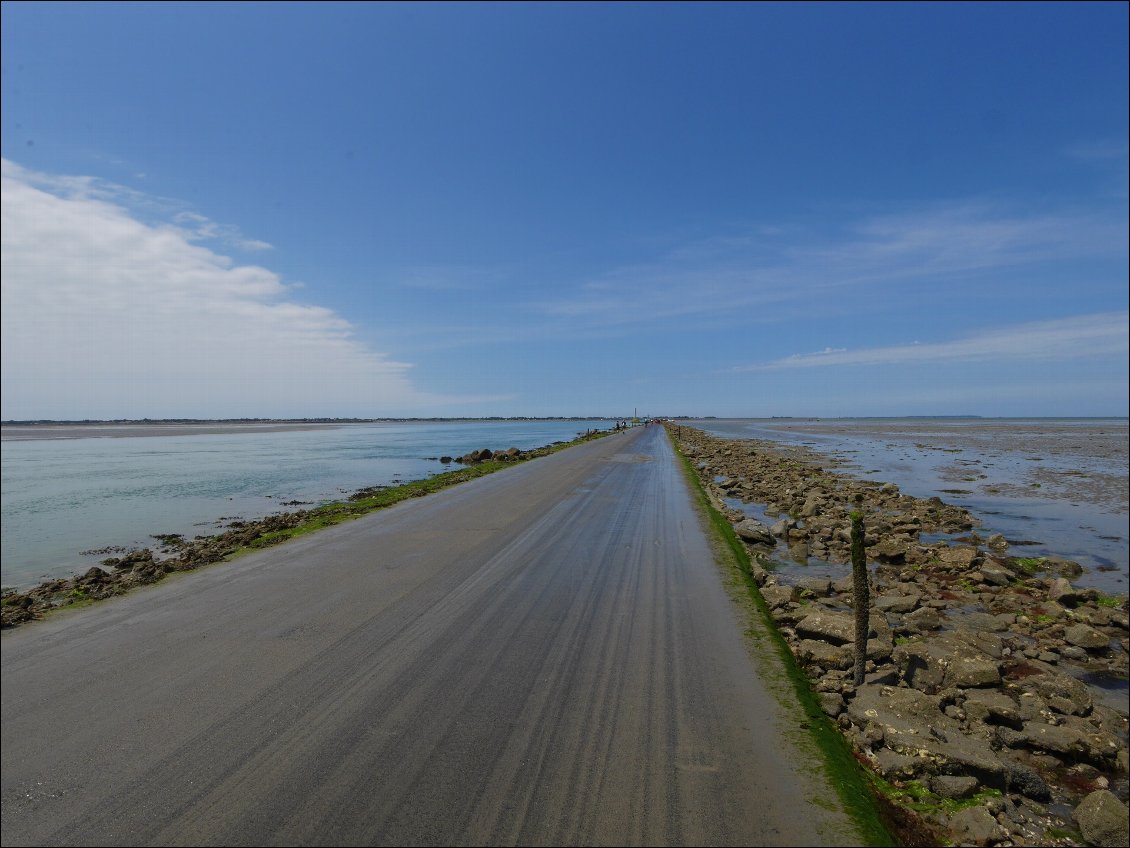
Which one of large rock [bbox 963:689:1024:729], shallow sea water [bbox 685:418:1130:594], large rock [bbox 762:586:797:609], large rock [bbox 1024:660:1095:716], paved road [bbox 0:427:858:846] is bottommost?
shallow sea water [bbox 685:418:1130:594]

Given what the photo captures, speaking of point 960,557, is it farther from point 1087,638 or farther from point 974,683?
point 974,683

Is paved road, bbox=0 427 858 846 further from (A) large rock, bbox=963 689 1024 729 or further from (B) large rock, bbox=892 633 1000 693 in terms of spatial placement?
(A) large rock, bbox=963 689 1024 729

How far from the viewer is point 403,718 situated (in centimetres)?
628

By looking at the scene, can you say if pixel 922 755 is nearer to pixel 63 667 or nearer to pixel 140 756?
pixel 140 756

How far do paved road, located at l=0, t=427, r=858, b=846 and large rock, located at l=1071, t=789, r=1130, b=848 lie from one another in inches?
94.9

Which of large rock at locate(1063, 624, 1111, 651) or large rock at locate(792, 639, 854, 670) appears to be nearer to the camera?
large rock at locate(792, 639, 854, 670)

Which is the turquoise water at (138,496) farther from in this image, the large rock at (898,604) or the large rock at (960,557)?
the large rock at (960,557)

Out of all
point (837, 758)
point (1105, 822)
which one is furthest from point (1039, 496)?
point (837, 758)

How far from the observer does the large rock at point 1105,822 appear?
496 centimetres

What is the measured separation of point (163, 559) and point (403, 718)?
1273 cm

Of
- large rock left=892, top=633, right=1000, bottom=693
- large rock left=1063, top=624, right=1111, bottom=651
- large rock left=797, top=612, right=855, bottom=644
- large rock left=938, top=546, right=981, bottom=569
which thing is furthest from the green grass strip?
large rock left=938, top=546, right=981, bottom=569

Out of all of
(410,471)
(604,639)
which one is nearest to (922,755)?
(604,639)

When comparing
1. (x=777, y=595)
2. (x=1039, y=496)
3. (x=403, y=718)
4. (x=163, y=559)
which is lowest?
(x=1039, y=496)

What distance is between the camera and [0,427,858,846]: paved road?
4727 mm
